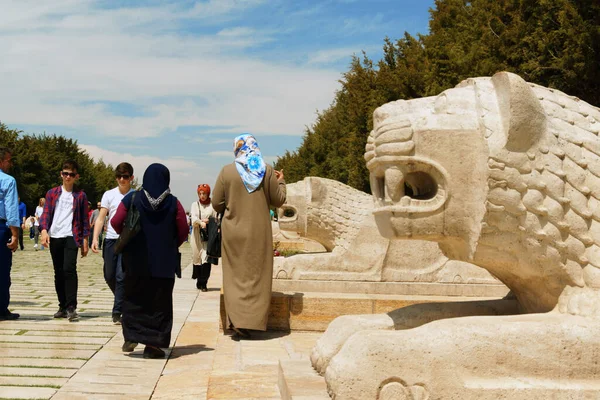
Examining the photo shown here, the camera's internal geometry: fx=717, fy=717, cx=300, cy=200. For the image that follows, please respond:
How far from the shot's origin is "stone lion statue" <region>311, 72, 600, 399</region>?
3.03m

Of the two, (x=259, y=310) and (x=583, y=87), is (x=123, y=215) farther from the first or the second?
(x=583, y=87)

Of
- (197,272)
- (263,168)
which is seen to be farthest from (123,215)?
(197,272)

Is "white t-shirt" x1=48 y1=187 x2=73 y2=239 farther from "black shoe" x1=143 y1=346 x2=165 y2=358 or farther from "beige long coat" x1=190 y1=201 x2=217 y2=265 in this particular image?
"beige long coat" x1=190 y1=201 x2=217 y2=265

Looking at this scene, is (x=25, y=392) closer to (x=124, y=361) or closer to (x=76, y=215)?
(x=124, y=361)

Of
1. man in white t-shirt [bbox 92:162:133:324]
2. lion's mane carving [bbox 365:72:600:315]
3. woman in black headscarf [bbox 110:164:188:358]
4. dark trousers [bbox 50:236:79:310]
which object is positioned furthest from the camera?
dark trousers [bbox 50:236:79:310]

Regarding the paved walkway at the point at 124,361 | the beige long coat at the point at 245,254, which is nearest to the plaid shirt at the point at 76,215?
the paved walkway at the point at 124,361

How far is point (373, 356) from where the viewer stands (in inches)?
119

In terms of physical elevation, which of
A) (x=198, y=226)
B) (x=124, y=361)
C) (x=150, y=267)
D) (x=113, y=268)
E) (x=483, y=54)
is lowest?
(x=124, y=361)

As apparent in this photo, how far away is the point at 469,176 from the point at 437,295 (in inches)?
165

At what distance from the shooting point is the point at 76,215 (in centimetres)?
764

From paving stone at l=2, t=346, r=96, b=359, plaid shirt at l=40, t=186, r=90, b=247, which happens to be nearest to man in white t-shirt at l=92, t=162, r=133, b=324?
plaid shirt at l=40, t=186, r=90, b=247

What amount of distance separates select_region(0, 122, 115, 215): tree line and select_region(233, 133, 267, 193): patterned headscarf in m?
36.6

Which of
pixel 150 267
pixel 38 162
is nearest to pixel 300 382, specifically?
pixel 150 267

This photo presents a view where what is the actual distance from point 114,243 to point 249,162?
2.11m
